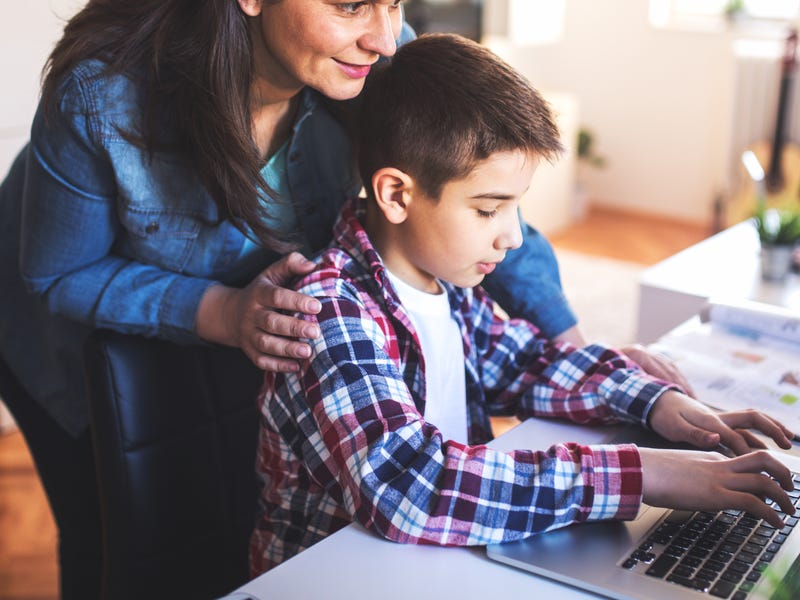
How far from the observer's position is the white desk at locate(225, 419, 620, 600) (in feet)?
2.58

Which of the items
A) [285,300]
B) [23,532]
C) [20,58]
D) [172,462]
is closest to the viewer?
[285,300]

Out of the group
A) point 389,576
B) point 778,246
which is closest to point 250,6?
point 389,576

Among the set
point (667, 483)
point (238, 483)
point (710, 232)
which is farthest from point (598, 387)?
point (710, 232)

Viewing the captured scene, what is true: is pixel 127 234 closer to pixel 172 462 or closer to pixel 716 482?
pixel 172 462

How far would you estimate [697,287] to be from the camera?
1853 mm

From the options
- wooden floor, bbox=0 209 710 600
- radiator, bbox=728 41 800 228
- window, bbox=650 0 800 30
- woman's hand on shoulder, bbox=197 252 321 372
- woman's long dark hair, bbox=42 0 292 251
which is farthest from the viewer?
window, bbox=650 0 800 30

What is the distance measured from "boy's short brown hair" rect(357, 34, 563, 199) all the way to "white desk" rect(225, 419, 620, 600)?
1.31 feet

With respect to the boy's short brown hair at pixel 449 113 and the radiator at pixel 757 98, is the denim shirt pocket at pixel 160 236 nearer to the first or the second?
the boy's short brown hair at pixel 449 113

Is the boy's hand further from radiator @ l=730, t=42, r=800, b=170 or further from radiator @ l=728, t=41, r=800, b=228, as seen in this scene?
radiator @ l=730, t=42, r=800, b=170

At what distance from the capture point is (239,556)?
1258 millimetres

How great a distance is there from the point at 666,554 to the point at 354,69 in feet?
1.91

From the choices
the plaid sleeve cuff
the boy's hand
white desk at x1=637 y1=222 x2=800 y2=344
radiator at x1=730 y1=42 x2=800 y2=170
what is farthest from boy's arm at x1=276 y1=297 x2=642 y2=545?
radiator at x1=730 y1=42 x2=800 y2=170

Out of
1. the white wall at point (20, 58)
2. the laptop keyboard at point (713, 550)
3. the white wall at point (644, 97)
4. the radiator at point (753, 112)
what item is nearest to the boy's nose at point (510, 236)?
the laptop keyboard at point (713, 550)

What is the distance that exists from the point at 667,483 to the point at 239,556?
2.01 ft
